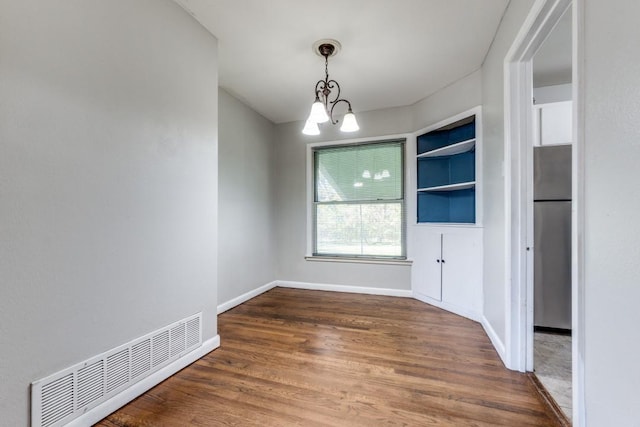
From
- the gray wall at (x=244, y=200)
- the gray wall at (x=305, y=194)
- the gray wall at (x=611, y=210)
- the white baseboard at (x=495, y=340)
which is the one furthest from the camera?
the gray wall at (x=305, y=194)

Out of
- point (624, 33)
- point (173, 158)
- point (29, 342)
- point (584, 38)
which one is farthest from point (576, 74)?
point (29, 342)

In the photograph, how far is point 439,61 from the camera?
2.73 metres

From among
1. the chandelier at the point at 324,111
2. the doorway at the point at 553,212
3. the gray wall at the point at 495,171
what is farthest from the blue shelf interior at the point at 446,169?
the chandelier at the point at 324,111

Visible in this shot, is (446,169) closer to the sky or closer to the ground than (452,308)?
closer to the sky

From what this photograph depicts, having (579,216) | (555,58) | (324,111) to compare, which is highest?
(555,58)

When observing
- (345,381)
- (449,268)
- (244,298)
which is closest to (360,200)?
(449,268)

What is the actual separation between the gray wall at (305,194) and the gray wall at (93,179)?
7.30ft

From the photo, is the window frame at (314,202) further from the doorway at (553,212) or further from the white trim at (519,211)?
the white trim at (519,211)

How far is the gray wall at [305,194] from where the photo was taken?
377cm

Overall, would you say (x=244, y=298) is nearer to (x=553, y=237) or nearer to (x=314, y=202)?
(x=314, y=202)

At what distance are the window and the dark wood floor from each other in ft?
4.35

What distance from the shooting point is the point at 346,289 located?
13.3 feet

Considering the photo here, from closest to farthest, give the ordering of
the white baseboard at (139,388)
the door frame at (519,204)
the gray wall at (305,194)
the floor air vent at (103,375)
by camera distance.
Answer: the floor air vent at (103,375)
the white baseboard at (139,388)
the door frame at (519,204)
the gray wall at (305,194)

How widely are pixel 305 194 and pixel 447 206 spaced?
2000mm
